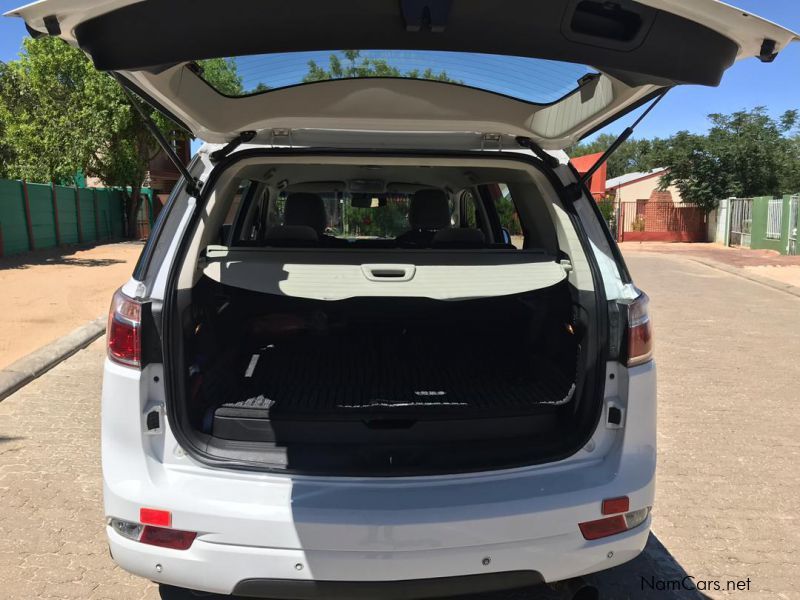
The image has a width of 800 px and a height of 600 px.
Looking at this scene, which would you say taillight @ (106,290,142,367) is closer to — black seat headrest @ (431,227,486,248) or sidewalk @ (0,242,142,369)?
black seat headrest @ (431,227,486,248)

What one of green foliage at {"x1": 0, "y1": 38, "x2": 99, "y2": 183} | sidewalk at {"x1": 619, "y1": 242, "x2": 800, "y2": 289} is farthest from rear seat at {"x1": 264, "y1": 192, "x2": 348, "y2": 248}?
green foliage at {"x1": 0, "y1": 38, "x2": 99, "y2": 183}

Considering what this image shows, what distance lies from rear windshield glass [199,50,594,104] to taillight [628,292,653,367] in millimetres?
821

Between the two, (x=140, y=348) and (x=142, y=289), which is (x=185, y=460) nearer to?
(x=140, y=348)

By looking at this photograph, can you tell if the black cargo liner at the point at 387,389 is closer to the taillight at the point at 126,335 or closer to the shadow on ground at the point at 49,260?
the taillight at the point at 126,335

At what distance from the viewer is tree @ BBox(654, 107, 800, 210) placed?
3016 centimetres

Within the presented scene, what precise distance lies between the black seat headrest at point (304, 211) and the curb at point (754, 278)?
34.0ft

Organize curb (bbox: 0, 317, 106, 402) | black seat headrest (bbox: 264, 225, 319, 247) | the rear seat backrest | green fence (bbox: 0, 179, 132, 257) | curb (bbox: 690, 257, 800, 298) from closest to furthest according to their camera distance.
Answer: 1. black seat headrest (bbox: 264, 225, 319, 247)
2. the rear seat backrest
3. curb (bbox: 0, 317, 106, 402)
4. curb (bbox: 690, 257, 800, 298)
5. green fence (bbox: 0, 179, 132, 257)

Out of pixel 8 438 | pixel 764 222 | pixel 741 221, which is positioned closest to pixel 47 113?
pixel 8 438

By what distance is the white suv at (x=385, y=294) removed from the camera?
5.27 ft

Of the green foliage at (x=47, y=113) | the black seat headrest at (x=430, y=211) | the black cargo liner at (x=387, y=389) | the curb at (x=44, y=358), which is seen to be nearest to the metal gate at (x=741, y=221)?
the green foliage at (x=47, y=113)

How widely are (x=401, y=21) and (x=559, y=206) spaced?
117cm

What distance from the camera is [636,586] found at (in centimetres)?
279

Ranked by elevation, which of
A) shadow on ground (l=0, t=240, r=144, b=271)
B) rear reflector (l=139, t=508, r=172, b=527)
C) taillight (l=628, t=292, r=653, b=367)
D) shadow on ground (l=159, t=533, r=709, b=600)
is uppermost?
taillight (l=628, t=292, r=653, b=367)

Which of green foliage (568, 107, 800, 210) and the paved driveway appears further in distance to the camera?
green foliage (568, 107, 800, 210)
